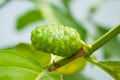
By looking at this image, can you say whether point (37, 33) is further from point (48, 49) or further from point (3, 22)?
point (3, 22)

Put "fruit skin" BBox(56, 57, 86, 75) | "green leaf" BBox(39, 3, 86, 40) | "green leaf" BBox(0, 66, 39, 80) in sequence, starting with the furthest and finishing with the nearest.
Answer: "green leaf" BBox(39, 3, 86, 40), "fruit skin" BBox(56, 57, 86, 75), "green leaf" BBox(0, 66, 39, 80)

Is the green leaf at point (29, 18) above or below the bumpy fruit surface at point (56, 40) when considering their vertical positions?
above

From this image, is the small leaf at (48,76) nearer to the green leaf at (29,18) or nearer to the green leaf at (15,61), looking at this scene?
the green leaf at (15,61)

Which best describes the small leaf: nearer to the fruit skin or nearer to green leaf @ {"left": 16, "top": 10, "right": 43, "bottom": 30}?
the fruit skin

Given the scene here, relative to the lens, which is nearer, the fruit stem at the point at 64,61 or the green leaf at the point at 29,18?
the fruit stem at the point at 64,61

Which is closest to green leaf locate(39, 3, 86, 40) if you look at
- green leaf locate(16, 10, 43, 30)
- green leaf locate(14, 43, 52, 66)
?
green leaf locate(16, 10, 43, 30)

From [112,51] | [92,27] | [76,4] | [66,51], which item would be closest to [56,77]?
[66,51]

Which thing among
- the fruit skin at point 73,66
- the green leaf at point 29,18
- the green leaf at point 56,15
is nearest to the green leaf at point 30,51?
the fruit skin at point 73,66
